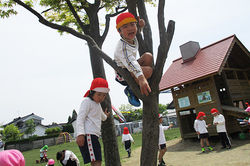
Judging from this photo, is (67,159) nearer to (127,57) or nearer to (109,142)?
(109,142)

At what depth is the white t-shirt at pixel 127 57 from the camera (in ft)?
7.44

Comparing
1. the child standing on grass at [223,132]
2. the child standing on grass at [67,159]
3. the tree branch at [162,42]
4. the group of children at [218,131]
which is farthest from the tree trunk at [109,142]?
the child standing on grass at [223,132]

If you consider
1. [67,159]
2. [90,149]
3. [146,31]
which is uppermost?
[146,31]

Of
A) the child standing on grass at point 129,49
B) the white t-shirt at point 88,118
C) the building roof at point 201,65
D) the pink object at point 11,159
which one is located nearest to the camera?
the pink object at point 11,159

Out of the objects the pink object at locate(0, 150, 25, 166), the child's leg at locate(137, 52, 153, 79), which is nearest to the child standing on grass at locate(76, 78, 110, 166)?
the child's leg at locate(137, 52, 153, 79)

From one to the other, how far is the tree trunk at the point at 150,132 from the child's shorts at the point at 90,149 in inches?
26.3

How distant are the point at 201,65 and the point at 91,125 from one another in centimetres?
1066

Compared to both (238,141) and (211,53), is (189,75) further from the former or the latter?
(238,141)

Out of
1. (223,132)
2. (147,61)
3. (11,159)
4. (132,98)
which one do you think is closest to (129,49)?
(147,61)

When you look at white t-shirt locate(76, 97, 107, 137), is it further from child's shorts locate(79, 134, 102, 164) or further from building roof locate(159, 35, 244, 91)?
building roof locate(159, 35, 244, 91)

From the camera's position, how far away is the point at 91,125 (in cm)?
279

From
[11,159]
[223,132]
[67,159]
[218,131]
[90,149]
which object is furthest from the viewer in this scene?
[218,131]

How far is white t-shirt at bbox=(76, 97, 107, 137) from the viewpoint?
2.71 meters

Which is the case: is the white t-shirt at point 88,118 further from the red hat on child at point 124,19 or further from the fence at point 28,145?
the fence at point 28,145
